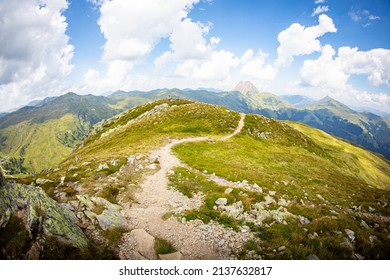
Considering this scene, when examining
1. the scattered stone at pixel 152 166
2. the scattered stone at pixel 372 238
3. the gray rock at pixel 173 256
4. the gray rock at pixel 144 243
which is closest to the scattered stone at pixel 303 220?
the scattered stone at pixel 372 238

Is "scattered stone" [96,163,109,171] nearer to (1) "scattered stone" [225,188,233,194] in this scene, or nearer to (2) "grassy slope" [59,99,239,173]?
(1) "scattered stone" [225,188,233,194]

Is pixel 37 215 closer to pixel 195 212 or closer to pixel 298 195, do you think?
pixel 195 212

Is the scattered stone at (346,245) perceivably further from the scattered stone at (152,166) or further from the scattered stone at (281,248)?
the scattered stone at (152,166)

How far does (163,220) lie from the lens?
53.8 feet

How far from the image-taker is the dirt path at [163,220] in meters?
13.0

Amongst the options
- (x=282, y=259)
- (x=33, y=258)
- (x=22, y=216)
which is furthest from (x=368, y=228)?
(x=22, y=216)

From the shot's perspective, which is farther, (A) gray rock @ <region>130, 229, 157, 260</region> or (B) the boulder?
(A) gray rock @ <region>130, 229, 157, 260</region>

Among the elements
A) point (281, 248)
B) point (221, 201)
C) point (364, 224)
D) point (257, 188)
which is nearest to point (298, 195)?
point (257, 188)

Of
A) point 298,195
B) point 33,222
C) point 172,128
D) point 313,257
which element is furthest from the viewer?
point 172,128

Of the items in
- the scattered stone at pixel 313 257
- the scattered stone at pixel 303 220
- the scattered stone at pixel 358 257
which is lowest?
the scattered stone at pixel 358 257

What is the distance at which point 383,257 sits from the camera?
13078 millimetres

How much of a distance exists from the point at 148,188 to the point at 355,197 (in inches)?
860

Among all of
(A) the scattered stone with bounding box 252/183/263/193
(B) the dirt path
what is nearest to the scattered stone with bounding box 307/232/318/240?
(B) the dirt path

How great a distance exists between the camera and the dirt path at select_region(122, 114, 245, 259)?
42.6ft
